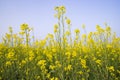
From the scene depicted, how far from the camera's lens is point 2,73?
4191mm

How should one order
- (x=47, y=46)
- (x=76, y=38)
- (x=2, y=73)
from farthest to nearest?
(x=47, y=46) < (x=76, y=38) < (x=2, y=73)

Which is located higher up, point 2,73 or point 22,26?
point 22,26

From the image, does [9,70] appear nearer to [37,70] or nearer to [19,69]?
[19,69]

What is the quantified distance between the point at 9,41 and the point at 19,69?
2322 mm

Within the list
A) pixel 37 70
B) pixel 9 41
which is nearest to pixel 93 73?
pixel 37 70

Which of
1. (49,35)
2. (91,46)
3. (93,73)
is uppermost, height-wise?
(49,35)

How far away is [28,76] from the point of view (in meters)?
3.94

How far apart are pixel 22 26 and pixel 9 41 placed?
9.75 ft

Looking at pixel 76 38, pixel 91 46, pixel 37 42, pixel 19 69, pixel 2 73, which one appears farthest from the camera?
pixel 37 42

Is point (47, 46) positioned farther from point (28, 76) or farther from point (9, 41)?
point (28, 76)

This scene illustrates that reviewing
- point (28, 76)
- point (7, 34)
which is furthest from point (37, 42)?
point (28, 76)

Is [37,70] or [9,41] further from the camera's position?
[9,41]

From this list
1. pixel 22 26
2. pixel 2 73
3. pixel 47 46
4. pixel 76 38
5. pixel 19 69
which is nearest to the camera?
pixel 22 26

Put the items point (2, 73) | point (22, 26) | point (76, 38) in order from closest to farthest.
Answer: point (22, 26), point (2, 73), point (76, 38)
